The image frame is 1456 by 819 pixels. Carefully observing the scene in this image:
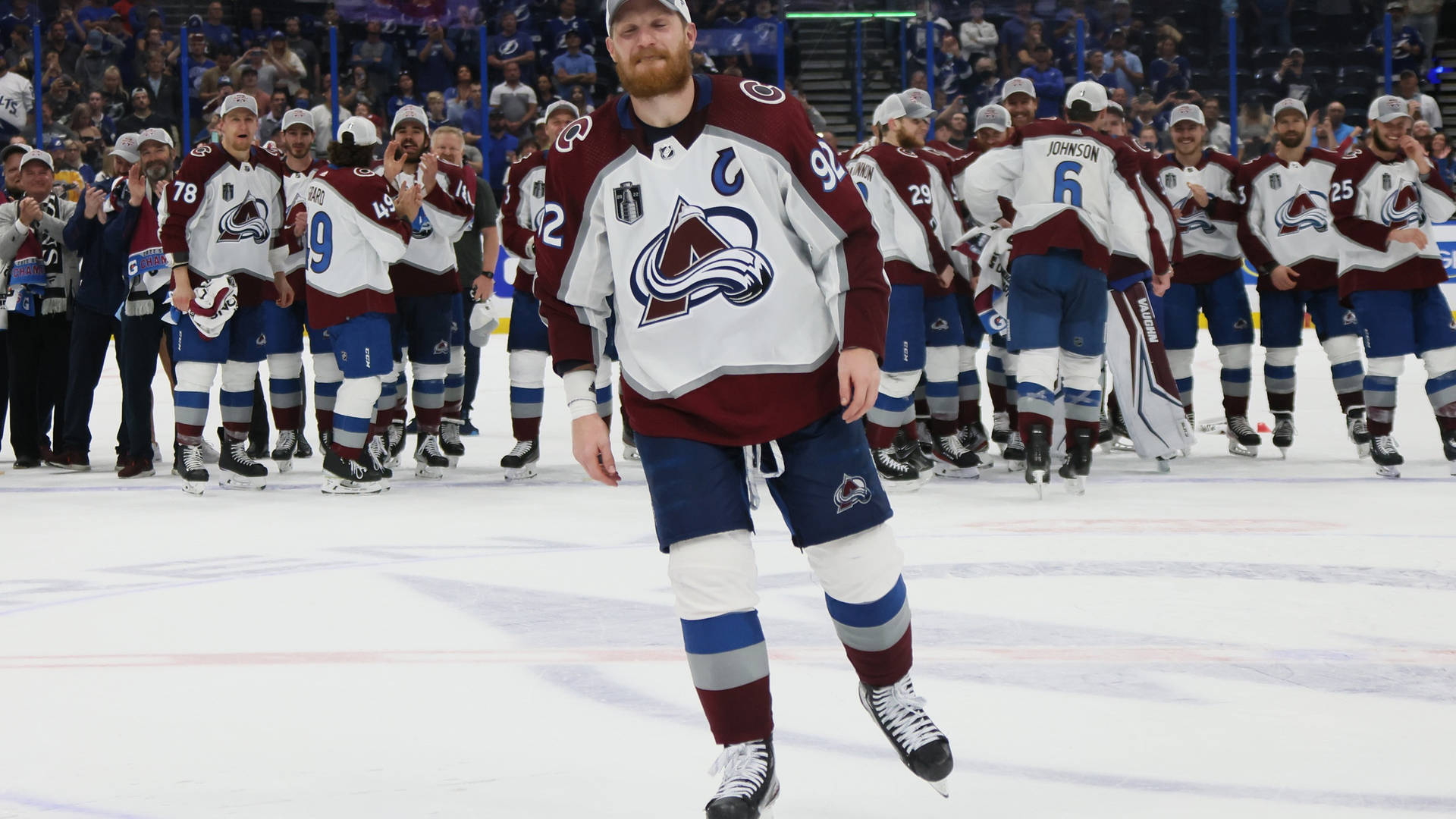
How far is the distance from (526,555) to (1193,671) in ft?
7.55

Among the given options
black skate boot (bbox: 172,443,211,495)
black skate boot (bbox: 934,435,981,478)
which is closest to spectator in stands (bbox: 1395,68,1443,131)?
black skate boot (bbox: 934,435,981,478)

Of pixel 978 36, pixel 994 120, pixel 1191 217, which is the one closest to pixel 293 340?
pixel 994 120

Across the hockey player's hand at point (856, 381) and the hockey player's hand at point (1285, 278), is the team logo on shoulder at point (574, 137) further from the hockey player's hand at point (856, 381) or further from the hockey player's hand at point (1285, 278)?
the hockey player's hand at point (1285, 278)

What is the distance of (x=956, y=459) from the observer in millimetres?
6914

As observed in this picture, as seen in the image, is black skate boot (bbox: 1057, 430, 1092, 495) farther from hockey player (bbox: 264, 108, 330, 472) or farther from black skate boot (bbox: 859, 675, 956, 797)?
black skate boot (bbox: 859, 675, 956, 797)

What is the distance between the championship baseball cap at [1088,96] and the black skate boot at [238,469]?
11.9 ft

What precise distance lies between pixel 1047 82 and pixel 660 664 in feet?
39.1

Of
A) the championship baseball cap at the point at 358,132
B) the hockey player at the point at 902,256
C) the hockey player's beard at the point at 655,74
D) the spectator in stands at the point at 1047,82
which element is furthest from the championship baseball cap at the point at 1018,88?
the spectator in stands at the point at 1047,82

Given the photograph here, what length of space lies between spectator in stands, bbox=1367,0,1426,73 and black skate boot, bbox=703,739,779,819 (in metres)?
13.9

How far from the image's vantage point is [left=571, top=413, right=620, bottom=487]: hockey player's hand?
2.56m

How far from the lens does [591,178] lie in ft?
8.22

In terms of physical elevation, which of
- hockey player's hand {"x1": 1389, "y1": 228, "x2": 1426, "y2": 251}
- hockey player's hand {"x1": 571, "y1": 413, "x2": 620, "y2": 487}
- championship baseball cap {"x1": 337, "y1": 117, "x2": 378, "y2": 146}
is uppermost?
championship baseball cap {"x1": 337, "y1": 117, "x2": 378, "y2": 146}

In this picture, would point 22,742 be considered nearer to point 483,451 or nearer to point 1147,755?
point 1147,755

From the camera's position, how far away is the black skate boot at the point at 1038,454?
19.8 feet
